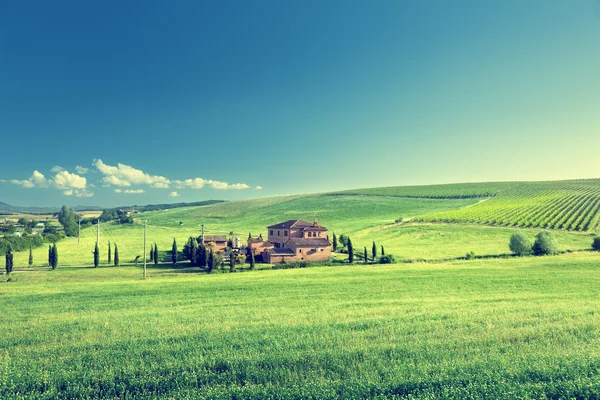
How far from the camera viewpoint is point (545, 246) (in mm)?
61625

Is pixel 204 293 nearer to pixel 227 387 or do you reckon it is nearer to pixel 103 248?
pixel 227 387

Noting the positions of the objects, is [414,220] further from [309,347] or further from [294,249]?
[309,347]

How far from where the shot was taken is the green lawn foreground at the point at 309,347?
9.66 m

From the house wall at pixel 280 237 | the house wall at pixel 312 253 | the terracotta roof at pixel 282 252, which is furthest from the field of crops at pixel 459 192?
the terracotta roof at pixel 282 252

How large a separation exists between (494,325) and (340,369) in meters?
8.89

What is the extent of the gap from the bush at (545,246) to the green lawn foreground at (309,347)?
39221 mm

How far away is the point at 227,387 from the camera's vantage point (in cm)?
1015

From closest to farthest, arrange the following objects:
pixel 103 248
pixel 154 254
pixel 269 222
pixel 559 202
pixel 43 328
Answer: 1. pixel 43 328
2. pixel 154 254
3. pixel 103 248
4. pixel 559 202
5. pixel 269 222

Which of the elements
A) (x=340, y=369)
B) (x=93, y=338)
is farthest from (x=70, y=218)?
(x=340, y=369)

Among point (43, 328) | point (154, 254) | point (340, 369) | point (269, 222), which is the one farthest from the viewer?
point (269, 222)

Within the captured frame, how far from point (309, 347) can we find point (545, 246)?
6482 centimetres

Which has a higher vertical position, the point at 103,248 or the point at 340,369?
the point at 340,369

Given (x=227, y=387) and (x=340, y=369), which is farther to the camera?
(x=340, y=369)

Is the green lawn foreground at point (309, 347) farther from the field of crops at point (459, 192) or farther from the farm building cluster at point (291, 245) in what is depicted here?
the field of crops at point (459, 192)
